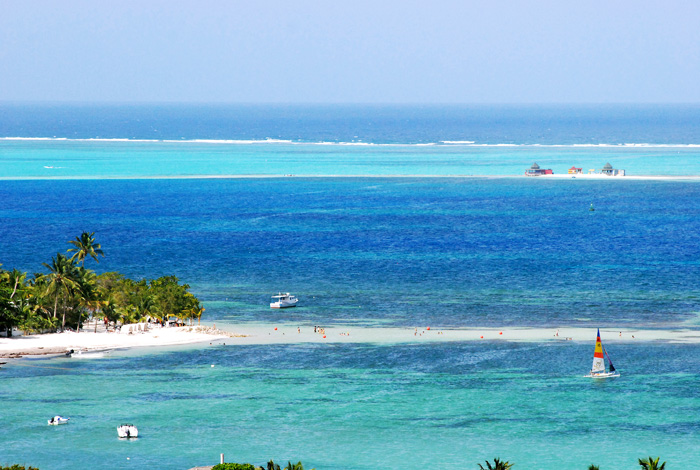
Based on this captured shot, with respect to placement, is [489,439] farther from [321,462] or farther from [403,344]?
[403,344]

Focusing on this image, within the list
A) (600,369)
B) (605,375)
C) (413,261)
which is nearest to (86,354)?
(600,369)

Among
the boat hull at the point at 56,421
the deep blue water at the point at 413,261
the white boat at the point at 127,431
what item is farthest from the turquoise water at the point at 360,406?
the deep blue water at the point at 413,261

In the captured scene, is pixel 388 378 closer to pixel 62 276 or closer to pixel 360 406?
pixel 360 406

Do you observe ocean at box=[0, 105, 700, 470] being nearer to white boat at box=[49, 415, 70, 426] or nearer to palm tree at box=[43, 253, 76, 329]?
white boat at box=[49, 415, 70, 426]

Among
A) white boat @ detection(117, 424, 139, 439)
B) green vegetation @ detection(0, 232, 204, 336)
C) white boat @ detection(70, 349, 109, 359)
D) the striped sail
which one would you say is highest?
green vegetation @ detection(0, 232, 204, 336)

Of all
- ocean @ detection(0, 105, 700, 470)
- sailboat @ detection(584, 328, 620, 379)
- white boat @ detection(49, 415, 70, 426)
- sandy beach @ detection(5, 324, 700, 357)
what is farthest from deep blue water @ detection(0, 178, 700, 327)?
white boat @ detection(49, 415, 70, 426)

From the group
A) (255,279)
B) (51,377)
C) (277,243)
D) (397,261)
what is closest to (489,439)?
(51,377)
